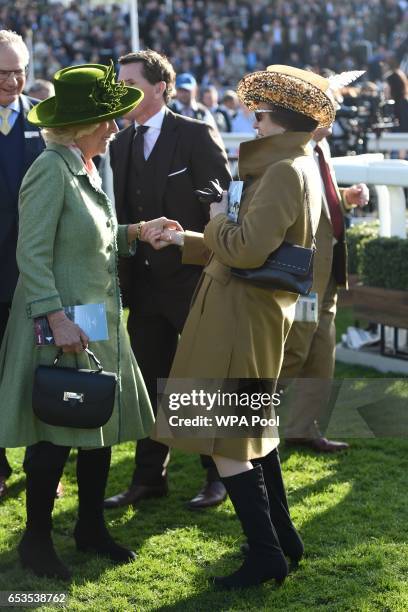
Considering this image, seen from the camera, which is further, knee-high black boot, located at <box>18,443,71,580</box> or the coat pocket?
knee-high black boot, located at <box>18,443,71,580</box>

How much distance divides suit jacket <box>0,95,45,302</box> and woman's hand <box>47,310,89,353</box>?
1.07 metres

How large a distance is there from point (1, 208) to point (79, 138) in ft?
3.09

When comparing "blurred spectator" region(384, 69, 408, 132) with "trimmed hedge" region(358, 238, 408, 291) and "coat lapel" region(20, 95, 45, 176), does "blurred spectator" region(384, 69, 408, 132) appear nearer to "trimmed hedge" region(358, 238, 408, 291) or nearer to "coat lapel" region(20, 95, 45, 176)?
"trimmed hedge" region(358, 238, 408, 291)

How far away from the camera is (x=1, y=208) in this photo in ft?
15.8

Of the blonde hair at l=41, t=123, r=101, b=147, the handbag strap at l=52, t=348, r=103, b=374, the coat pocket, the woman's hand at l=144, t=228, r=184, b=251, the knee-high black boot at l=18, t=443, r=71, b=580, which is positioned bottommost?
the knee-high black boot at l=18, t=443, r=71, b=580

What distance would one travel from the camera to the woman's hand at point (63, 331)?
3809 mm

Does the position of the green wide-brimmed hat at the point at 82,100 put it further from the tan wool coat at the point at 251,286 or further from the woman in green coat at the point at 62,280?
the tan wool coat at the point at 251,286

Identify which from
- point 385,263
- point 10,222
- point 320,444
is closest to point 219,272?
point 10,222

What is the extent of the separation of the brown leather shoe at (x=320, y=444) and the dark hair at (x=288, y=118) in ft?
7.69

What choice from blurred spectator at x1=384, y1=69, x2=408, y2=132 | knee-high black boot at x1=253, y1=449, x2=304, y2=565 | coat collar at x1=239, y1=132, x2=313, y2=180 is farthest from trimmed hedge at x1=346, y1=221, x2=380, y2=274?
blurred spectator at x1=384, y1=69, x2=408, y2=132

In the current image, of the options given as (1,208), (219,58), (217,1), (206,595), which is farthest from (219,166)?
(217,1)

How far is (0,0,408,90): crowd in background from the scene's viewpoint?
27281 millimetres

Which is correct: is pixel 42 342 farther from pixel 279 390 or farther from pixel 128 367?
pixel 279 390

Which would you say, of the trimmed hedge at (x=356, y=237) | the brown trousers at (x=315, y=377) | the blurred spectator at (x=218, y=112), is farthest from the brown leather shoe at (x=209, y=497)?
the blurred spectator at (x=218, y=112)
